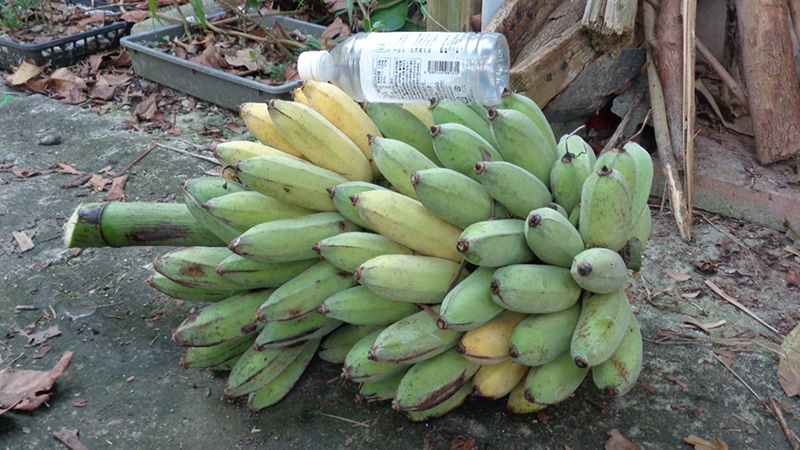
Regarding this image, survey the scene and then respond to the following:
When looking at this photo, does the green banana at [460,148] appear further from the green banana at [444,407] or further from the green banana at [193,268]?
the green banana at [193,268]

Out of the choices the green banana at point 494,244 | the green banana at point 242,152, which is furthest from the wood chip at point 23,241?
the green banana at point 494,244

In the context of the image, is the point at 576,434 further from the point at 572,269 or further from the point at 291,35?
the point at 291,35

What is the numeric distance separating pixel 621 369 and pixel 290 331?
80 cm

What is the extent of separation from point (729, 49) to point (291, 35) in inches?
104

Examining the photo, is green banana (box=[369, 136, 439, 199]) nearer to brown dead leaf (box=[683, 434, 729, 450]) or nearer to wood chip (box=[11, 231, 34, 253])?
brown dead leaf (box=[683, 434, 729, 450])

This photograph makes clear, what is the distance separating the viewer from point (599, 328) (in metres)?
1.37

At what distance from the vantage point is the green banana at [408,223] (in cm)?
150

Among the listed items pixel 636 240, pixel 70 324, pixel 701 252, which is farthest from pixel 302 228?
pixel 701 252

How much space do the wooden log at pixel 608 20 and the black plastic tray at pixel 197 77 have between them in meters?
1.48

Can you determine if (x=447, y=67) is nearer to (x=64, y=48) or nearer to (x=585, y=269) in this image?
(x=585, y=269)

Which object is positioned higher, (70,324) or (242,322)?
(242,322)

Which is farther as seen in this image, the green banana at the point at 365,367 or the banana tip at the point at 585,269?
the green banana at the point at 365,367

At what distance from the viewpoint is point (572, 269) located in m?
1.37

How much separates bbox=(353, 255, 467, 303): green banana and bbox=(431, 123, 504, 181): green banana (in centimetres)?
23
